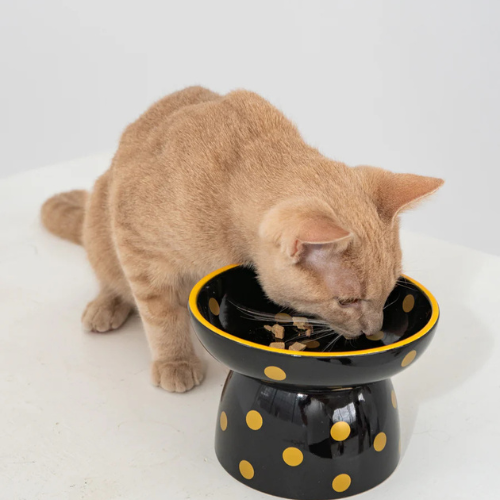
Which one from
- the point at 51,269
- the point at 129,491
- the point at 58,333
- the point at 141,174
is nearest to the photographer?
the point at 129,491

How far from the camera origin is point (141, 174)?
1.70 metres

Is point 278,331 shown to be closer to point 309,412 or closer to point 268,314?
point 268,314

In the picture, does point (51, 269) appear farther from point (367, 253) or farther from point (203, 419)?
point (367, 253)

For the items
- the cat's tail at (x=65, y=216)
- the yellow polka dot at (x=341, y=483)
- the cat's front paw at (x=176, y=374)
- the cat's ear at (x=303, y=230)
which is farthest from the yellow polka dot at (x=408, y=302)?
the cat's tail at (x=65, y=216)

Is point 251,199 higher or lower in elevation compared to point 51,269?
higher

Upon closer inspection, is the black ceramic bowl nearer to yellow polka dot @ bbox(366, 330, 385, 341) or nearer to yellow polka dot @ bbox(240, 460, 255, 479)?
yellow polka dot @ bbox(366, 330, 385, 341)

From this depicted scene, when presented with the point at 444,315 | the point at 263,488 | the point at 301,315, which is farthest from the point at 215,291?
→ the point at 444,315

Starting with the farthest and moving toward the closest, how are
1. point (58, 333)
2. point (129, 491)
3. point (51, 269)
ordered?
point (51, 269)
point (58, 333)
point (129, 491)

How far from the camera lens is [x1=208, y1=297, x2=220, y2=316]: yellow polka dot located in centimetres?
148

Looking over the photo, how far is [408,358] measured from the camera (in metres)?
1.22

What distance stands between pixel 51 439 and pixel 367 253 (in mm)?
798

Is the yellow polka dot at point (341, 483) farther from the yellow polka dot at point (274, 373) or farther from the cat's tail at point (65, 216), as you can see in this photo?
the cat's tail at point (65, 216)

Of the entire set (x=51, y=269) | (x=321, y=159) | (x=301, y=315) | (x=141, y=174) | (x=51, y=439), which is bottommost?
(x=51, y=269)

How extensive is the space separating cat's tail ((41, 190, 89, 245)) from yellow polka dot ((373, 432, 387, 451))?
1.40 meters
